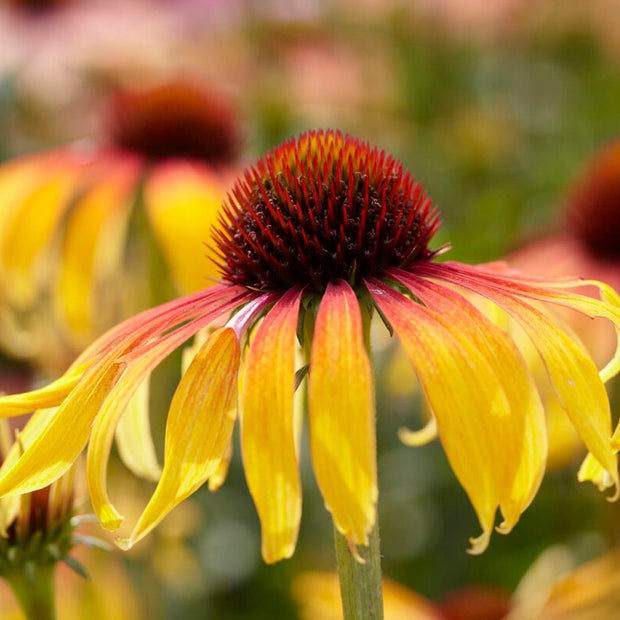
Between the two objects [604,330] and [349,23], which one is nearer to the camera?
[604,330]

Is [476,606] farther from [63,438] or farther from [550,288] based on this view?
[63,438]

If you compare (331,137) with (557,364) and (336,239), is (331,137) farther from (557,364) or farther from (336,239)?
(557,364)

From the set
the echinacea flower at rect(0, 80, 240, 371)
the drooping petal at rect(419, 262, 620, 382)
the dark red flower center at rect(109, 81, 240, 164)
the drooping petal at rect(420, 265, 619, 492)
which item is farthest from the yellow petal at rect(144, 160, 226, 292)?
the drooping petal at rect(420, 265, 619, 492)

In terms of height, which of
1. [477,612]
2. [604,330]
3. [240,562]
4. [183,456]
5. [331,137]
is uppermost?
[331,137]


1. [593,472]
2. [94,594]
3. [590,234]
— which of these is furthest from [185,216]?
[593,472]

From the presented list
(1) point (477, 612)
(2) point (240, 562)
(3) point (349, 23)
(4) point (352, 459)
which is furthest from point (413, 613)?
(3) point (349, 23)

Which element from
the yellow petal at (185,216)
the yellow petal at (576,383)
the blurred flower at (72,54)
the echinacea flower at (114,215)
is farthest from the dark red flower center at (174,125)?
the yellow petal at (576,383)

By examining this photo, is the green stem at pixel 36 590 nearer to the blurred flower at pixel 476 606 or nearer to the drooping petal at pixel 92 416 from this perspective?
the drooping petal at pixel 92 416
